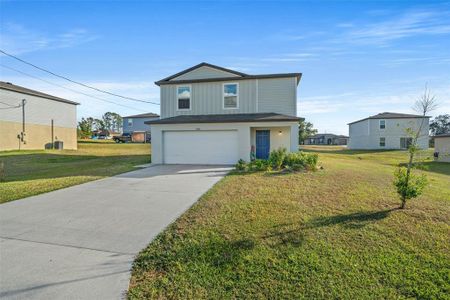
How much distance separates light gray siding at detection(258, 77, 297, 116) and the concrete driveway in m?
8.02

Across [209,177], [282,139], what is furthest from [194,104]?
[209,177]

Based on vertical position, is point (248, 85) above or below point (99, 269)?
above

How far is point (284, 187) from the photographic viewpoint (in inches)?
293

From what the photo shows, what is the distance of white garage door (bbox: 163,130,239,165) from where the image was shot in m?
13.4

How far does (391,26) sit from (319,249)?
33.0ft

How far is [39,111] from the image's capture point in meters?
24.4

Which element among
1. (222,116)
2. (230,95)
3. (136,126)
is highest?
(136,126)

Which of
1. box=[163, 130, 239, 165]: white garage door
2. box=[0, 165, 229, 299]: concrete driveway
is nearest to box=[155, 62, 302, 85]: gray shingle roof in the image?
box=[163, 130, 239, 165]: white garage door

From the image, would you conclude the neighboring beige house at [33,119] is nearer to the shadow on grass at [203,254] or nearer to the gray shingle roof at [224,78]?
the gray shingle roof at [224,78]

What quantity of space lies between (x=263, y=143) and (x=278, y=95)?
312 cm

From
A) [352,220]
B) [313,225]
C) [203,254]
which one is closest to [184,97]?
[313,225]

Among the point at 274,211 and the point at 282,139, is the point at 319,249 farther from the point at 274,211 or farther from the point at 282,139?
the point at 282,139

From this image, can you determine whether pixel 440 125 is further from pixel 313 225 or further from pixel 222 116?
pixel 313 225

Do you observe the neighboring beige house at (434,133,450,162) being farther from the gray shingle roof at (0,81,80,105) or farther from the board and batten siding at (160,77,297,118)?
the gray shingle roof at (0,81,80,105)
